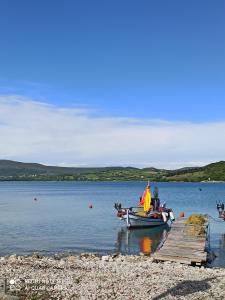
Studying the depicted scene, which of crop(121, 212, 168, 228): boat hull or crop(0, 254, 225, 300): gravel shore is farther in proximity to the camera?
crop(121, 212, 168, 228): boat hull

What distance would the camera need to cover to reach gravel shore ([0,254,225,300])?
18750 millimetres

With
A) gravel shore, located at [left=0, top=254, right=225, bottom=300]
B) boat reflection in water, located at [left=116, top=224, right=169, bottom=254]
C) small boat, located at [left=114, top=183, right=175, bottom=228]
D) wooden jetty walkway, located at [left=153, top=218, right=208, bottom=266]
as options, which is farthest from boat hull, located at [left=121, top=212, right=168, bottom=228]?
gravel shore, located at [left=0, top=254, right=225, bottom=300]

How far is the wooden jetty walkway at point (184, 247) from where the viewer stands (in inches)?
1072

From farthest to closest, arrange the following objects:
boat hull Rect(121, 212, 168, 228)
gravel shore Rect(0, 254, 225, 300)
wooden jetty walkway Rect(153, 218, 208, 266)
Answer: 1. boat hull Rect(121, 212, 168, 228)
2. wooden jetty walkway Rect(153, 218, 208, 266)
3. gravel shore Rect(0, 254, 225, 300)

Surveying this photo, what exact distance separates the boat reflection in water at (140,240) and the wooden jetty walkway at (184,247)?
4.66 metres

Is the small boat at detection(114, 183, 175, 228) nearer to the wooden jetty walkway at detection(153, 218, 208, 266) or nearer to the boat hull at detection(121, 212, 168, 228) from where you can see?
the boat hull at detection(121, 212, 168, 228)

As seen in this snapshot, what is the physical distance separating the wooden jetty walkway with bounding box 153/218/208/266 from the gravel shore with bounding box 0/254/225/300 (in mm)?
988

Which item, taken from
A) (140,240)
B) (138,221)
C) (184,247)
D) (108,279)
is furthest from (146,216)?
(108,279)

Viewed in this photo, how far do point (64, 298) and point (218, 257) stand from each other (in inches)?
697

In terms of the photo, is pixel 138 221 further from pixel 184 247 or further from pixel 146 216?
pixel 184 247

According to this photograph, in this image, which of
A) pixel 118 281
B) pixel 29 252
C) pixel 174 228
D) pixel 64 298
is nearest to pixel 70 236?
pixel 29 252

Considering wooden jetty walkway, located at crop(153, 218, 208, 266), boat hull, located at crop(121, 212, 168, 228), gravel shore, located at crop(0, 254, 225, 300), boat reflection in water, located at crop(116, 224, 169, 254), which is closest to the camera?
gravel shore, located at crop(0, 254, 225, 300)

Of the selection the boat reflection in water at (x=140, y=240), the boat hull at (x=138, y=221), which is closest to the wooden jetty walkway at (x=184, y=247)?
the boat reflection in water at (x=140, y=240)

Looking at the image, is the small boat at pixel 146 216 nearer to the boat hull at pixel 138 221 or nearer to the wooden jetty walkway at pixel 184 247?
the boat hull at pixel 138 221
